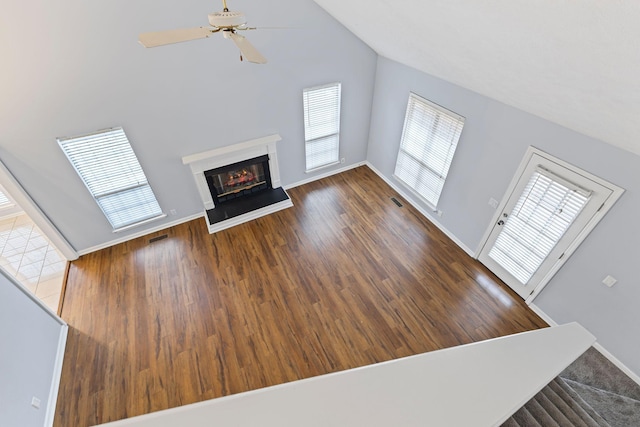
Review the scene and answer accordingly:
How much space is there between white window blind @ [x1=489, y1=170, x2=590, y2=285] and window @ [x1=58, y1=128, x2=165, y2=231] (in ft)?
18.3

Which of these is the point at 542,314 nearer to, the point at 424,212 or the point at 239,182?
the point at 424,212

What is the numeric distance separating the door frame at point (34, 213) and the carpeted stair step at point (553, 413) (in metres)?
5.91

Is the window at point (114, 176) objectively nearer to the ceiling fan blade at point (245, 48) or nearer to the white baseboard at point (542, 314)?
the ceiling fan blade at point (245, 48)

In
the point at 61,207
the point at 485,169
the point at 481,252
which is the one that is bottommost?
the point at 481,252

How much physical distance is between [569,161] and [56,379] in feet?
20.9

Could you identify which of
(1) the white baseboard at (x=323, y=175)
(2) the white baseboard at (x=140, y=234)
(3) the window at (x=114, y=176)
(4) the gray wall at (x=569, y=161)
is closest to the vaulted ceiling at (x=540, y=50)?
(4) the gray wall at (x=569, y=161)

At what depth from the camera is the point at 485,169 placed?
407 centimetres

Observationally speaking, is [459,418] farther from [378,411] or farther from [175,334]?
[175,334]


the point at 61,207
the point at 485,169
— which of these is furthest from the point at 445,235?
the point at 61,207

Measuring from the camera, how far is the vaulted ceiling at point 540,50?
5.11 ft

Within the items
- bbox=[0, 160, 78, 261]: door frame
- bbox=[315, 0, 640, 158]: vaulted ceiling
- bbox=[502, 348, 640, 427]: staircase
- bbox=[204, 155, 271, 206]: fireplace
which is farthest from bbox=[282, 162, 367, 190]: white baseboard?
bbox=[502, 348, 640, 427]: staircase

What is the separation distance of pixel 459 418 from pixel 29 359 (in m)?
4.12

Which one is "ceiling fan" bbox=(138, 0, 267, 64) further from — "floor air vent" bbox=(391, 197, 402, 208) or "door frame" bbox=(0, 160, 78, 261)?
"floor air vent" bbox=(391, 197, 402, 208)

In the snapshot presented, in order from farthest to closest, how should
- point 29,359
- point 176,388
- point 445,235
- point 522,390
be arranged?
point 445,235 < point 176,388 < point 29,359 < point 522,390
